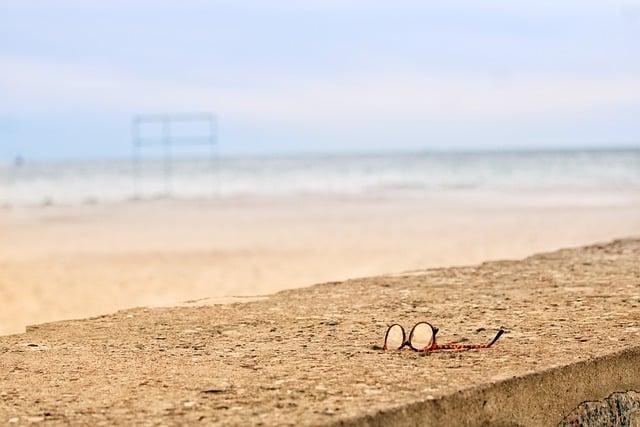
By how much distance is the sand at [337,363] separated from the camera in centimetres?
251

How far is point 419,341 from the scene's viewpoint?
10.4ft

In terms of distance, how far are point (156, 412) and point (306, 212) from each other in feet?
73.0

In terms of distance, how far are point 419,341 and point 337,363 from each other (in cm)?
34

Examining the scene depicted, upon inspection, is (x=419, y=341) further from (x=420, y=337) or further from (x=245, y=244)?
(x=245, y=244)

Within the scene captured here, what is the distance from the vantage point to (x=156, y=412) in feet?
8.14

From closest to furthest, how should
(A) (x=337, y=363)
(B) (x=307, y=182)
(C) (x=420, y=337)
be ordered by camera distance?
1. (A) (x=337, y=363)
2. (C) (x=420, y=337)
3. (B) (x=307, y=182)

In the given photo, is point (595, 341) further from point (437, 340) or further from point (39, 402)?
point (39, 402)

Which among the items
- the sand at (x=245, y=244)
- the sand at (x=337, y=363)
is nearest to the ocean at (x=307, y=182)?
the sand at (x=245, y=244)

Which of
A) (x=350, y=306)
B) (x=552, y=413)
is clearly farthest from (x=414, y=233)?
(x=552, y=413)

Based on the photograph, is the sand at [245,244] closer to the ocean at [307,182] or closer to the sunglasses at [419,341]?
the sunglasses at [419,341]

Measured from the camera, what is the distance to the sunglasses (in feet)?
10.1

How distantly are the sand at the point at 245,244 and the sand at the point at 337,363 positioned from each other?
5479mm

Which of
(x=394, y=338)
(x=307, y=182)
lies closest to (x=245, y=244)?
(x=394, y=338)

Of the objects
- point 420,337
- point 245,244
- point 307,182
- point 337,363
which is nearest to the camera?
point 337,363
